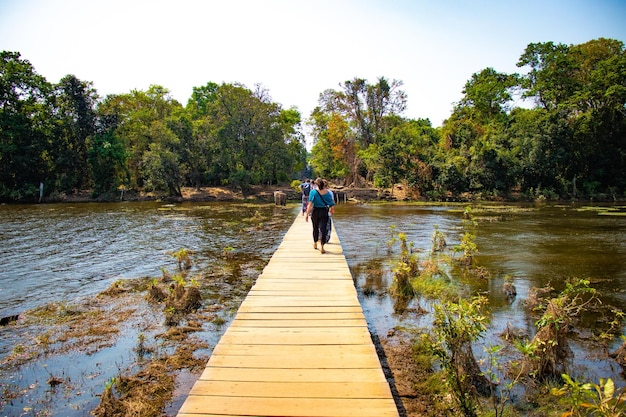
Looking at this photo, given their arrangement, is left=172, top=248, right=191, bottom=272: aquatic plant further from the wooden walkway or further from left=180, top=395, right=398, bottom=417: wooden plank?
left=180, top=395, right=398, bottom=417: wooden plank

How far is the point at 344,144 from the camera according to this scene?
45.1 metres

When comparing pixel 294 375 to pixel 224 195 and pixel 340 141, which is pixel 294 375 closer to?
pixel 224 195

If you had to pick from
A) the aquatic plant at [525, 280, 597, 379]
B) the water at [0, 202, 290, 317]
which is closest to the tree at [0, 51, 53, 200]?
the water at [0, 202, 290, 317]

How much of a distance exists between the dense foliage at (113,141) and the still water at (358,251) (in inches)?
672

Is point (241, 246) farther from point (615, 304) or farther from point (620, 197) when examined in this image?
point (620, 197)

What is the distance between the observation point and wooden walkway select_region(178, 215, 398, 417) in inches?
131

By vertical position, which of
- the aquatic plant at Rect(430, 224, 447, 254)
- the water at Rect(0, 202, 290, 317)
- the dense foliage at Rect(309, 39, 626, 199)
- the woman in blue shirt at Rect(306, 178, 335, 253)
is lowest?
the water at Rect(0, 202, 290, 317)

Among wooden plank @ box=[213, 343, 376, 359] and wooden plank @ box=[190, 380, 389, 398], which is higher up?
wooden plank @ box=[213, 343, 376, 359]

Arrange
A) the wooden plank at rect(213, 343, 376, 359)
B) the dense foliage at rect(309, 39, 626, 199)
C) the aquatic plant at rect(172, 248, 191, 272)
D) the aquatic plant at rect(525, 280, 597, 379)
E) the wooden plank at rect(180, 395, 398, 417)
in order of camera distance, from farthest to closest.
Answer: the dense foliage at rect(309, 39, 626, 199)
the aquatic plant at rect(172, 248, 191, 272)
the aquatic plant at rect(525, 280, 597, 379)
the wooden plank at rect(213, 343, 376, 359)
the wooden plank at rect(180, 395, 398, 417)

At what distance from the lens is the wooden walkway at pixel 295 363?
3320mm

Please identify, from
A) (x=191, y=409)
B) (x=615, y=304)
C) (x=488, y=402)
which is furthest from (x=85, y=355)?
(x=615, y=304)

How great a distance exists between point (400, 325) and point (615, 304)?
4.38 meters

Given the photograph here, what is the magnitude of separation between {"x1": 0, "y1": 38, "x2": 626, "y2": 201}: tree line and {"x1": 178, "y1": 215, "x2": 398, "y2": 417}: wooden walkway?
→ 32.5 metres

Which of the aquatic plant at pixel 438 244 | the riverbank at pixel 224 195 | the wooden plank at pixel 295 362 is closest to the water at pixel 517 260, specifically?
the aquatic plant at pixel 438 244
